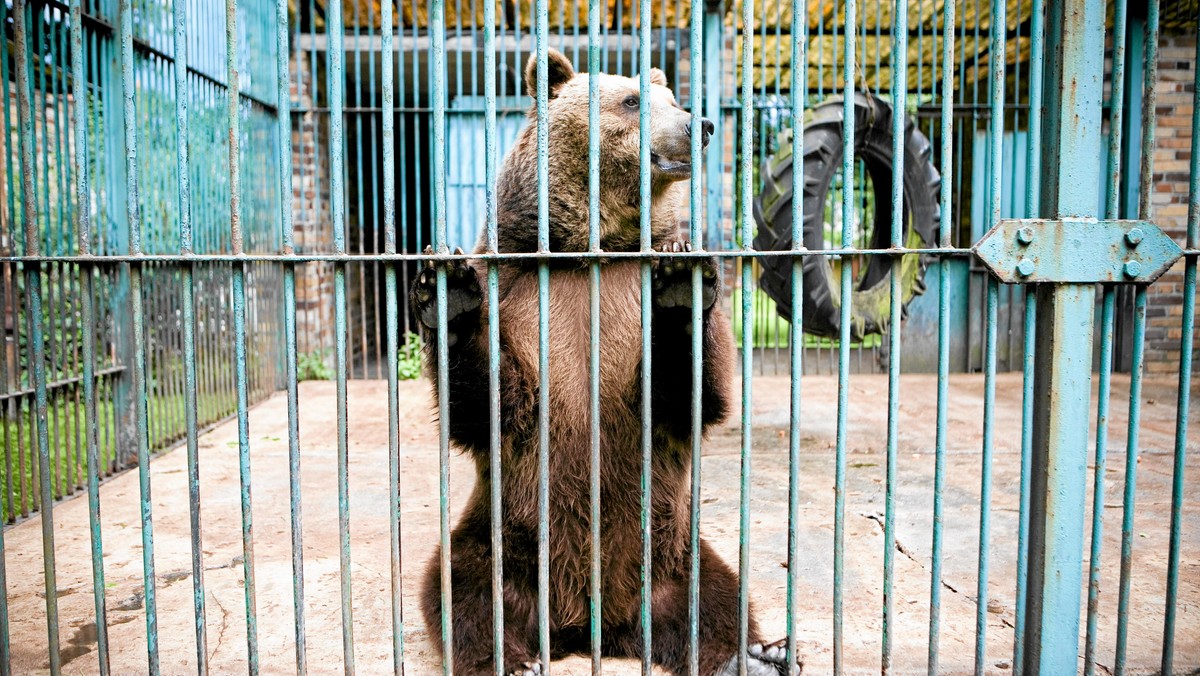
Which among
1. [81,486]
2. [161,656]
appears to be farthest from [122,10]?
[81,486]

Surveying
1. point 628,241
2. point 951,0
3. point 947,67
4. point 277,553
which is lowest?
point 277,553

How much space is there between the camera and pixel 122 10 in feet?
6.34

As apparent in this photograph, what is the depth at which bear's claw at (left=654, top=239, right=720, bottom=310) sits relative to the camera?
2.13m

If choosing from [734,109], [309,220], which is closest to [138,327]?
[734,109]

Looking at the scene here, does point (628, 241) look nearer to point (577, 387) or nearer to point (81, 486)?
point (577, 387)

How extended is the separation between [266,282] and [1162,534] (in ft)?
21.2

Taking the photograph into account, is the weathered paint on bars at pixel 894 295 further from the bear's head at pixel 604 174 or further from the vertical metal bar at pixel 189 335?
the vertical metal bar at pixel 189 335

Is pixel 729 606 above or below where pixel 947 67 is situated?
below

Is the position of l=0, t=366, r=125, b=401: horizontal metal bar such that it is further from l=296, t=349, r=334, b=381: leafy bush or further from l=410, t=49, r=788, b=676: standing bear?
l=296, t=349, r=334, b=381: leafy bush

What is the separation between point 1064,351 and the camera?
6.55 feet

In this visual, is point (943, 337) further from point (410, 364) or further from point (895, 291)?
point (410, 364)

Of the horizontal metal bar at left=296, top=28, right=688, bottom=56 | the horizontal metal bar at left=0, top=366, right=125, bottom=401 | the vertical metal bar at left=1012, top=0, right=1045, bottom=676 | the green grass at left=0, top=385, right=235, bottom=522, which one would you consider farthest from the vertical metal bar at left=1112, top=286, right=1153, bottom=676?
the horizontal metal bar at left=296, top=28, right=688, bottom=56

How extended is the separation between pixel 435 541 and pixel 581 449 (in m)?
1.43

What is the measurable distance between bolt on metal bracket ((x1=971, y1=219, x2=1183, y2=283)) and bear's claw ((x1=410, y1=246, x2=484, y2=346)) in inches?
47.9
